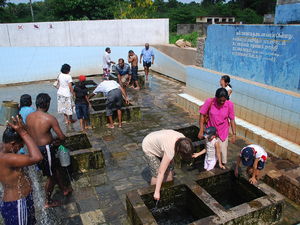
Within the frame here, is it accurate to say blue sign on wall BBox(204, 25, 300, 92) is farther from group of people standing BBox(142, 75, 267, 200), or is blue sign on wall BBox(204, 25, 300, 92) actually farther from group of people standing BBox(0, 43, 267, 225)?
group of people standing BBox(142, 75, 267, 200)

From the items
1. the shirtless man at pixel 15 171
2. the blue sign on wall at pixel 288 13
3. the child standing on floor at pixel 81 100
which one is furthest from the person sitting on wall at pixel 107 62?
the shirtless man at pixel 15 171

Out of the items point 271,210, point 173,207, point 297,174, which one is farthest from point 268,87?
point 173,207

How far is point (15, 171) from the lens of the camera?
9.75 feet

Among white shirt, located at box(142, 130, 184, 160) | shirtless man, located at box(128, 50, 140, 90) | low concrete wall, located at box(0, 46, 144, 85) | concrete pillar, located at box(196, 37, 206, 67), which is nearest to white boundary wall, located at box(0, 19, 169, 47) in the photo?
low concrete wall, located at box(0, 46, 144, 85)

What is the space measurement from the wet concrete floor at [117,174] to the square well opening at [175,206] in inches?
19.9

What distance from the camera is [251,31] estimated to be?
6840 millimetres

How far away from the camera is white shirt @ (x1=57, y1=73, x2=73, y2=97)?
7.39 m

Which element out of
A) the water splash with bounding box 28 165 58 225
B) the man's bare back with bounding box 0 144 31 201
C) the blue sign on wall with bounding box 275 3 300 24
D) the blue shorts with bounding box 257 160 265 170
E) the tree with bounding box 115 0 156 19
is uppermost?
the tree with bounding box 115 0 156 19

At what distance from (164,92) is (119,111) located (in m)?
4.30

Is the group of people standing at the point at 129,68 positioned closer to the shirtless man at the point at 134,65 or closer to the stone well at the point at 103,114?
the shirtless man at the point at 134,65

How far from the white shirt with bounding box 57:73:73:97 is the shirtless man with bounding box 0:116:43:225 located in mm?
4542

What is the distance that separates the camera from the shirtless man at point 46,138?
421 cm

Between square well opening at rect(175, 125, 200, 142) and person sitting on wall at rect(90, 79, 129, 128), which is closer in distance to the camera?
square well opening at rect(175, 125, 200, 142)

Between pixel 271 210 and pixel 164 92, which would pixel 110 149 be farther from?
pixel 164 92
